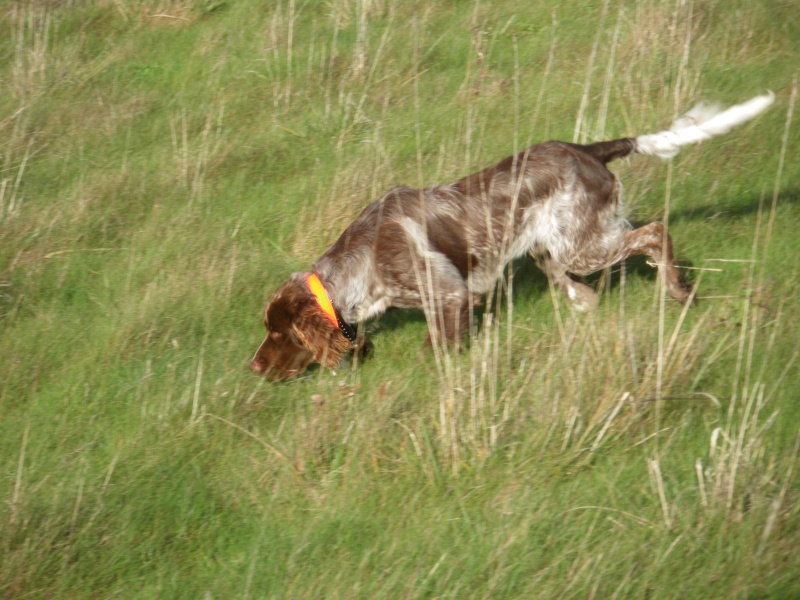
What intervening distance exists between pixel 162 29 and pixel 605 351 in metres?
5.68

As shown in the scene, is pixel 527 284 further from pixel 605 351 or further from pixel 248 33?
pixel 248 33

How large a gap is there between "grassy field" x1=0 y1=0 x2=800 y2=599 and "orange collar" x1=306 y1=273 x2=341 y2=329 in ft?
1.02

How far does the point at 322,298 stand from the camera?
4.70 m

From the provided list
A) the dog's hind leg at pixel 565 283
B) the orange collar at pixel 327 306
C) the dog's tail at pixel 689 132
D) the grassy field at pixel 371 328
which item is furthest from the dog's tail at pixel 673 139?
the orange collar at pixel 327 306

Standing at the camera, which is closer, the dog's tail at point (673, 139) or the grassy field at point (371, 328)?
the grassy field at point (371, 328)

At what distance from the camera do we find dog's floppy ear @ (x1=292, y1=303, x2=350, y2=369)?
464 cm

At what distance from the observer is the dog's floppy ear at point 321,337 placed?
4.64 m

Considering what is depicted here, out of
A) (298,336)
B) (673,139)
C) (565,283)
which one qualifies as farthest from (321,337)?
(673,139)

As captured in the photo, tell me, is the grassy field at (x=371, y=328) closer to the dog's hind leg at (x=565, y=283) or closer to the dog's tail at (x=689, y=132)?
the dog's hind leg at (x=565, y=283)

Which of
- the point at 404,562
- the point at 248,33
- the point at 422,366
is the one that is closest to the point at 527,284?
the point at 422,366

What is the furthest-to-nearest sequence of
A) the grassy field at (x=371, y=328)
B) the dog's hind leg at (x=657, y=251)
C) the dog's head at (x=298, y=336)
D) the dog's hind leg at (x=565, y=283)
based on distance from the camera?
1. the dog's hind leg at (x=565, y=283)
2. the dog's hind leg at (x=657, y=251)
3. the dog's head at (x=298, y=336)
4. the grassy field at (x=371, y=328)

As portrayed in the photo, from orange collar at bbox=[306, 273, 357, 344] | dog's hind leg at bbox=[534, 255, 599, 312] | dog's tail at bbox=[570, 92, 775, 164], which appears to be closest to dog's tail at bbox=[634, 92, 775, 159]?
dog's tail at bbox=[570, 92, 775, 164]

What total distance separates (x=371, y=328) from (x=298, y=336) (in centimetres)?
48

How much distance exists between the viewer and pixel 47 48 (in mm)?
7633
